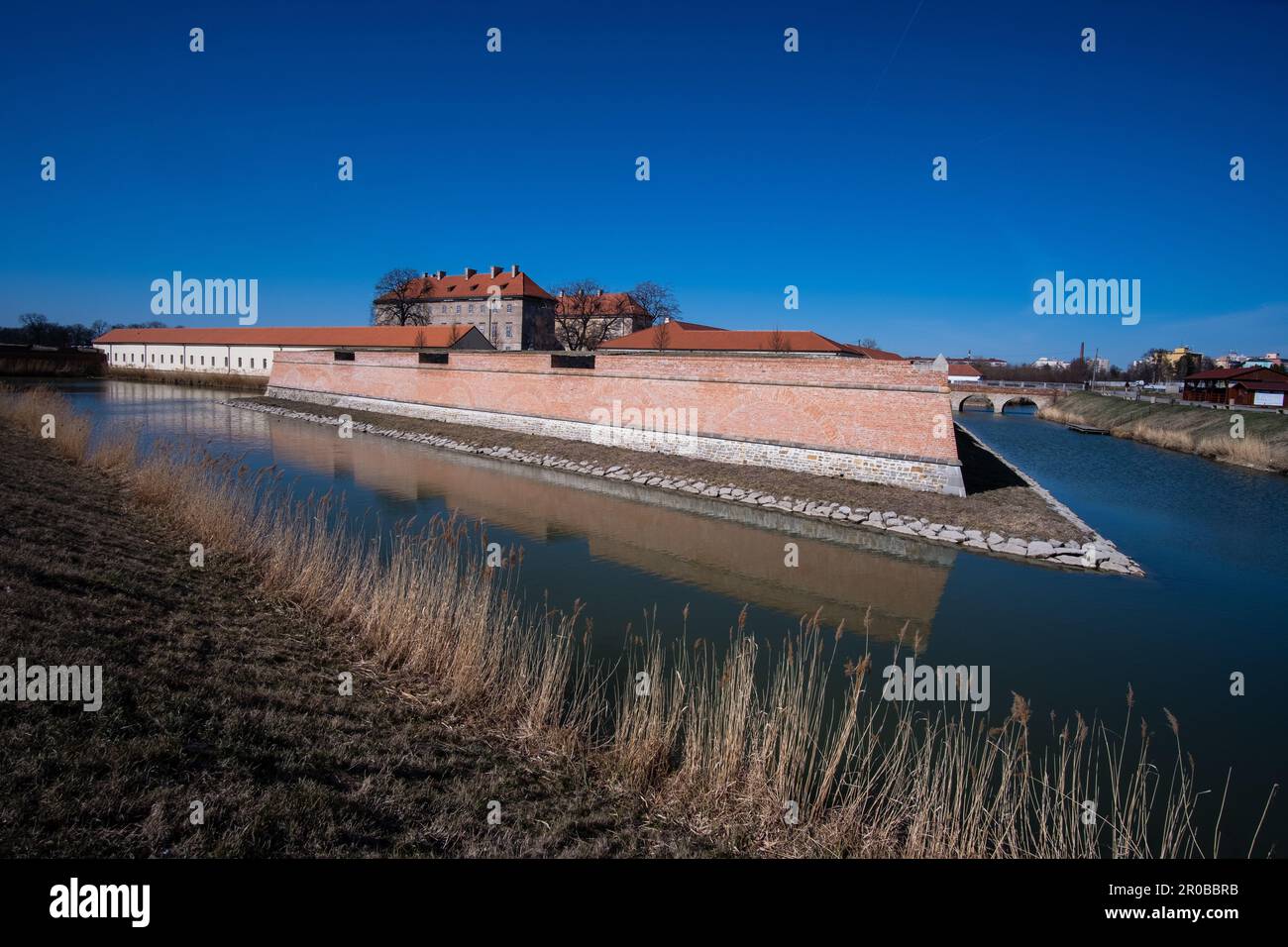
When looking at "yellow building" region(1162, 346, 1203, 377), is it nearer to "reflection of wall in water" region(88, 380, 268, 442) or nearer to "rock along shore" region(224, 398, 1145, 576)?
"rock along shore" region(224, 398, 1145, 576)

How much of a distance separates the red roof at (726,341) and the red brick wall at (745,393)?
14.4 m

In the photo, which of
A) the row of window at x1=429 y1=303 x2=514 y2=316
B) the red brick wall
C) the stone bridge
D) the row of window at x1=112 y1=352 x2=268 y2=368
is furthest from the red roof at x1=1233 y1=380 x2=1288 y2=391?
the row of window at x1=112 y1=352 x2=268 y2=368

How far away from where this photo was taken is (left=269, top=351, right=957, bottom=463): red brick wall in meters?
13.1

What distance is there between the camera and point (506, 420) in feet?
69.3

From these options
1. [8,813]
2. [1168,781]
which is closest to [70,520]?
[8,813]

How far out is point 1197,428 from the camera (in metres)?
24.8

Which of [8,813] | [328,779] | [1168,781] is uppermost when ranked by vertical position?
[8,813]

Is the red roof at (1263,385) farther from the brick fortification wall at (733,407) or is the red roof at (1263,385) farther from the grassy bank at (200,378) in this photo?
the grassy bank at (200,378)

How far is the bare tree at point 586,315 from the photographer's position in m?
47.4

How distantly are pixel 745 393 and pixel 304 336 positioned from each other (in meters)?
38.6

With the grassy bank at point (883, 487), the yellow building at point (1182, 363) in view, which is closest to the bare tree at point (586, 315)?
the grassy bank at point (883, 487)
